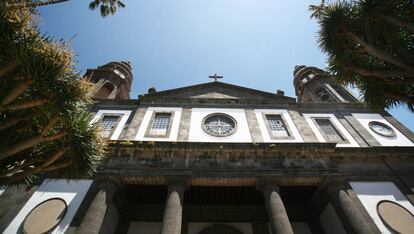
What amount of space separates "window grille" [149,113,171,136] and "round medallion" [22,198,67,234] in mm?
5403

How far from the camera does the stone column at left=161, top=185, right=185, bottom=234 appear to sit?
30.3 feet

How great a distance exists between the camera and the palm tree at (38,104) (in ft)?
19.6

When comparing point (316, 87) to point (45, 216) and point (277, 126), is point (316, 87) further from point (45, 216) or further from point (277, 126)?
point (45, 216)

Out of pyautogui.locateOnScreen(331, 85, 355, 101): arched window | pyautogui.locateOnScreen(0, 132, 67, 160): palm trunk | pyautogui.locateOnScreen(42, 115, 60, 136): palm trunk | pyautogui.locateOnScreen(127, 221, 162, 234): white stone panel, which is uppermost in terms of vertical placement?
pyautogui.locateOnScreen(331, 85, 355, 101): arched window

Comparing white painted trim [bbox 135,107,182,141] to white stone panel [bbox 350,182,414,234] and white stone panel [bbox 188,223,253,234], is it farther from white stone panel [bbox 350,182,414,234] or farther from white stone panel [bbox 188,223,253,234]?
white stone panel [bbox 350,182,414,234]

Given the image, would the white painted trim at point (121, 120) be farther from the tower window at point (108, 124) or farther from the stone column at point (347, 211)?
the stone column at point (347, 211)

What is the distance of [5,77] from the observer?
249 inches

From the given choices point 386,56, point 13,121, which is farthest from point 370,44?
point 13,121

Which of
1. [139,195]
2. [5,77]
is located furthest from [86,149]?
[139,195]

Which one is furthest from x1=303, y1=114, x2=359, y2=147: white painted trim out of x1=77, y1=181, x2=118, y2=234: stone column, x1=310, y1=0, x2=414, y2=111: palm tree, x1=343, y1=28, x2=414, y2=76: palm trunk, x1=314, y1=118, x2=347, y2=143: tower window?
x1=77, y1=181, x2=118, y2=234: stone column

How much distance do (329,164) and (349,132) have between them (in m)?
4.15

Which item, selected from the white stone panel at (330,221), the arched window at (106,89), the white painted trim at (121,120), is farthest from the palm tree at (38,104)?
the arched window at (106,89)

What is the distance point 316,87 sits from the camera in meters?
22.0

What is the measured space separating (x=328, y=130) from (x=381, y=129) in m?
3.30
